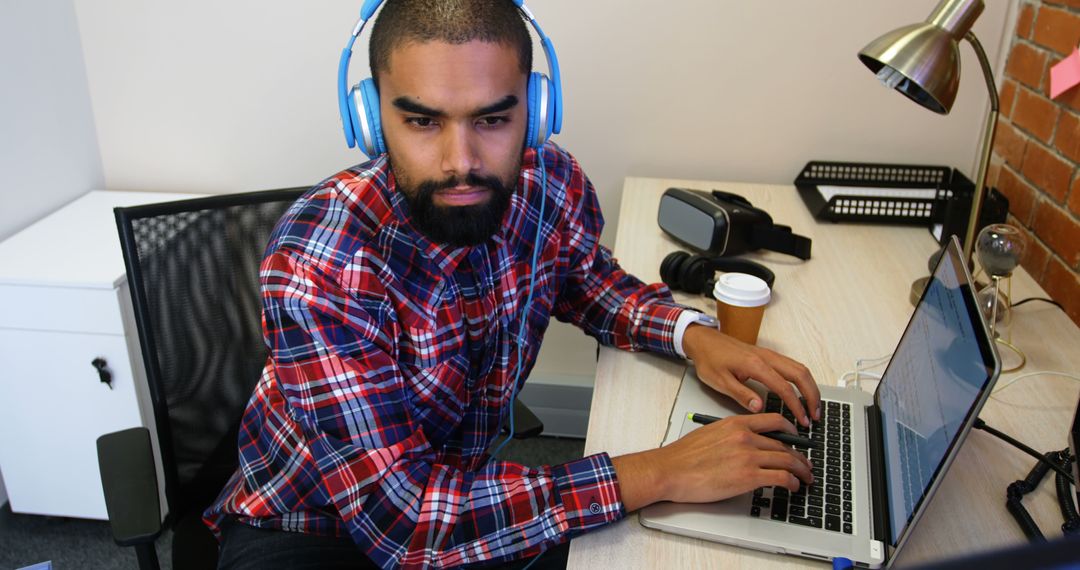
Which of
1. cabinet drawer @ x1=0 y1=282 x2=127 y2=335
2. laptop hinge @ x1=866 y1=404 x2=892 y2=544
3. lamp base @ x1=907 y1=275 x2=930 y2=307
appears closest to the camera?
laptop hinge @ x1=866 y1=404 x2=892 y2=544

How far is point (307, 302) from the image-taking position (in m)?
0.88

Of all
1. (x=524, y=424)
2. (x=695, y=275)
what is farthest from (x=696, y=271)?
(x=524, y=424)

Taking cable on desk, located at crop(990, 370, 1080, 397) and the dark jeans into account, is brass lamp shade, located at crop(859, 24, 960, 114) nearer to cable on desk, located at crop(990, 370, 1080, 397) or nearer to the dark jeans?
cable on desk, located at crop(990, 370, 1080, 397)

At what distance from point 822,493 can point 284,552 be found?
0.65 meters

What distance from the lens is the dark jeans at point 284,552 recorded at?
0.99 meters

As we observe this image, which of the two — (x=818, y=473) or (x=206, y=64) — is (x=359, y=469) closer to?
(x=818, y=473)

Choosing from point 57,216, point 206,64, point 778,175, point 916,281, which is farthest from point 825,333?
point 57,216

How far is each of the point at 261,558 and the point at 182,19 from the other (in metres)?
1.35

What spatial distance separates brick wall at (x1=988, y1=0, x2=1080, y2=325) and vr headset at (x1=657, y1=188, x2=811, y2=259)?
418mm

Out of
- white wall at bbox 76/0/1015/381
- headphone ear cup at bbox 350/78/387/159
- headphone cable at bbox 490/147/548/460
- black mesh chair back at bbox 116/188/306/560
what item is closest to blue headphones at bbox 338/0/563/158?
headphone ear cup at bbox 350/78/387/159

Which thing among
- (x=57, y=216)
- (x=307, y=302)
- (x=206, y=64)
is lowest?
(x=57, y=216)

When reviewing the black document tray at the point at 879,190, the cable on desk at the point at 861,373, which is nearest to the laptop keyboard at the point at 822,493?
the cable on desk at the point at 861,373

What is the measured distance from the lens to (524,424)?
1.22 m

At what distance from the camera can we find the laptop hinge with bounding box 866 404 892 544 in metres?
0.82
